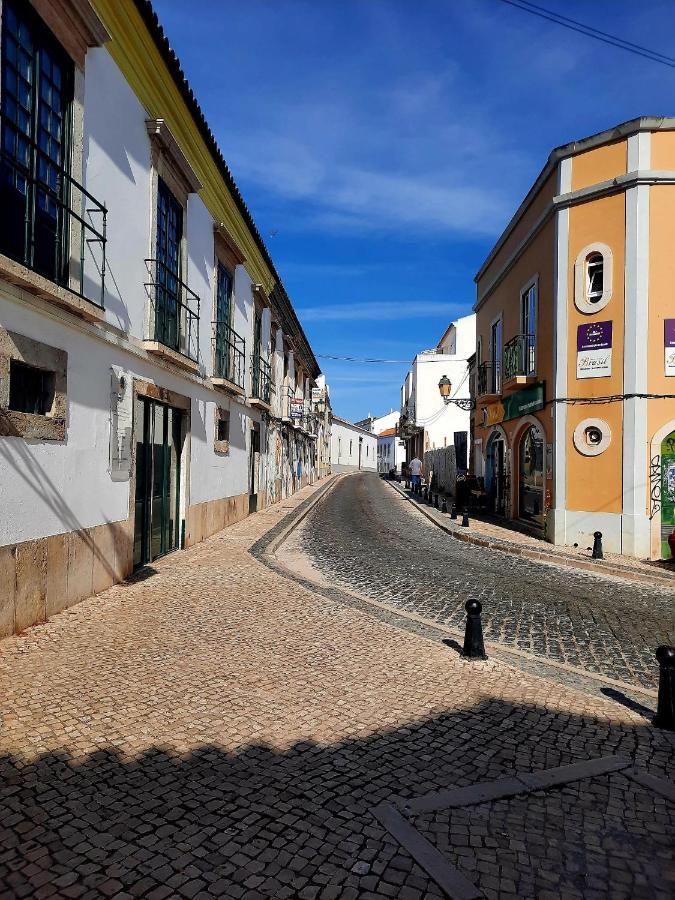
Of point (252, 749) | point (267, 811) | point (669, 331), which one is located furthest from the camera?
point (669, 331)

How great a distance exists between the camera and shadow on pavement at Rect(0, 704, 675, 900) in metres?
2.39

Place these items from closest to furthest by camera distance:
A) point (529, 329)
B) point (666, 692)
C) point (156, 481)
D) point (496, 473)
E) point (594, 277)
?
1. point (666, 692)
2. point (156, 481)
3. point (594, 277)
4. point (529, 329)
5. point (496, 473)

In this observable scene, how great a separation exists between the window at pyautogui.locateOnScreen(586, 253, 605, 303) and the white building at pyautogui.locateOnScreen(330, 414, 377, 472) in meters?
43.6

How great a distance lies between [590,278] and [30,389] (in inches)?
406

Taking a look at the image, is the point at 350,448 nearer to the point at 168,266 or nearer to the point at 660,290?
the point at 660,290

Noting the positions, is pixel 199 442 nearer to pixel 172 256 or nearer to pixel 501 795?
pixel 172 256

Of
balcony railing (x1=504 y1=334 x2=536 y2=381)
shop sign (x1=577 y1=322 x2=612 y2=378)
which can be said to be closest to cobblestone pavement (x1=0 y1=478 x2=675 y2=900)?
shop sign (x1=577 y1=322 x2=612 y2=378)

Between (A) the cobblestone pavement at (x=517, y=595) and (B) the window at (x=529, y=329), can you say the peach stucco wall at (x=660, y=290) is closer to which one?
(B) the window at (x=529, y=329)

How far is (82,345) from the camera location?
6.43 meters

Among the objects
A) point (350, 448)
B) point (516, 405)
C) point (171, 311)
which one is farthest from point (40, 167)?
point (350, 448)

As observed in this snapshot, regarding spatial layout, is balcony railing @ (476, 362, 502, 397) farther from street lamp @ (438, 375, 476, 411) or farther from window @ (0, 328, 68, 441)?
window @ (0, 328, 68, 441)

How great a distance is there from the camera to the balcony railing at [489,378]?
16688 millimetres

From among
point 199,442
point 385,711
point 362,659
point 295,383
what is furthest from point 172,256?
point 295,383

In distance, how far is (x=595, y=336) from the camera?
11438 mm
